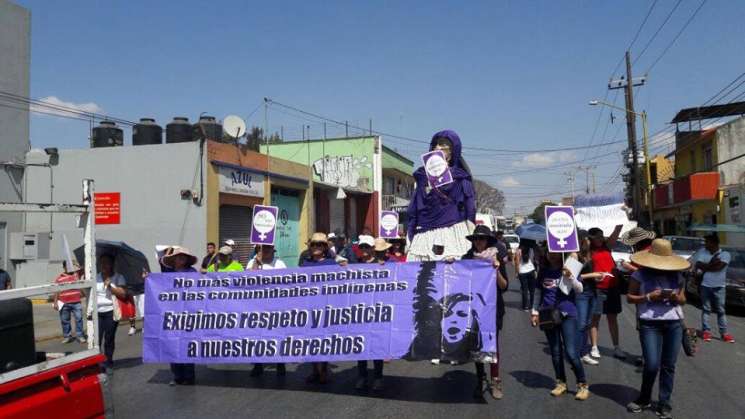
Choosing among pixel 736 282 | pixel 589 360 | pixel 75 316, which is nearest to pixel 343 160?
pixel 736 282

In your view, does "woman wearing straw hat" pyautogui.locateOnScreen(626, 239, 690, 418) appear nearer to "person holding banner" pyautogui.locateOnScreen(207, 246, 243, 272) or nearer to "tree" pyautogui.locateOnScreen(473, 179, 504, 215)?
"person holding banner" pyautogui.locateOnScreen(207, 246, 243, 272)

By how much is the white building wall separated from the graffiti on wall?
16.6 m

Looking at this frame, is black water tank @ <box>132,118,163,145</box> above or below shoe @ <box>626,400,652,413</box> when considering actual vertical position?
above

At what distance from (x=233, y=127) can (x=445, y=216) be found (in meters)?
13.3

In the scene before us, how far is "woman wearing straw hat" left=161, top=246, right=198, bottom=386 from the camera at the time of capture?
6652 mm

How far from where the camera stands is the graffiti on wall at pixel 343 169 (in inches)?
1312

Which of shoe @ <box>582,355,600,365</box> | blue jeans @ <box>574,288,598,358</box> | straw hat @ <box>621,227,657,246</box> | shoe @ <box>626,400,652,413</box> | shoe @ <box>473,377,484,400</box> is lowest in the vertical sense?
shoe @ <box>582,355,600,365</box>

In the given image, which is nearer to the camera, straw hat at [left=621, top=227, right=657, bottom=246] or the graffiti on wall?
straw hat at [left=621, top=227, right=657, bottom=246]

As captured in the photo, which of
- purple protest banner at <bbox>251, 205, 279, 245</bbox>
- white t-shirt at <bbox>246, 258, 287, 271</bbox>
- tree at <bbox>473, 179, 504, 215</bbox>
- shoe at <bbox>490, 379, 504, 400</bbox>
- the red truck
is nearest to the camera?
the red truck

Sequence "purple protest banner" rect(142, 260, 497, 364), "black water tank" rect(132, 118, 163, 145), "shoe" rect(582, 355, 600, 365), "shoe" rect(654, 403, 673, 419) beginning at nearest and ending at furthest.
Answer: "shoe" rect(654, 403, 673, 419), "purple protest banner" rect(142, 260, 497, 364), "shoe" rect(582, 355, 600, 365), "black water tank" rect(132, 118, 163, 145)

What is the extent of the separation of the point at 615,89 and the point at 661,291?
114ft

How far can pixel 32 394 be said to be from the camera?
10.2 feet

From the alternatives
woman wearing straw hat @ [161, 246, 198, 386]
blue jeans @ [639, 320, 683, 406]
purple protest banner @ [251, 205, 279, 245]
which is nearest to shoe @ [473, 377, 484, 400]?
blue jeans @ [639, 320, 683, 406]

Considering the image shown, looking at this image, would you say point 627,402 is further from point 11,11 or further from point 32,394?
point 11,11
